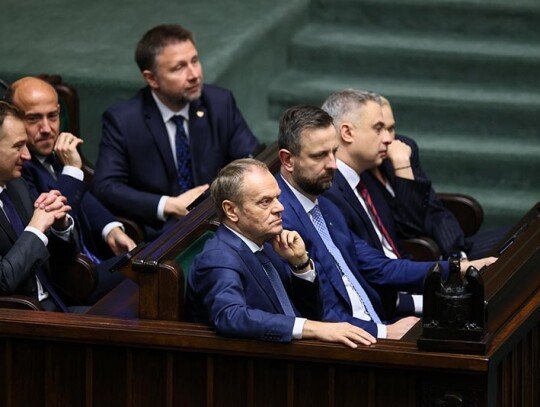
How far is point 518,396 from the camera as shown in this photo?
4.75m

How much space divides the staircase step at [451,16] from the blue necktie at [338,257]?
2.81 meters

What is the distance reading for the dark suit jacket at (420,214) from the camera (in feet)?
20.6

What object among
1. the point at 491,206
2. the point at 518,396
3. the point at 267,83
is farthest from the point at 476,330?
the point at 267,83

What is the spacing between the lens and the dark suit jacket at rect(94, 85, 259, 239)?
6293mm

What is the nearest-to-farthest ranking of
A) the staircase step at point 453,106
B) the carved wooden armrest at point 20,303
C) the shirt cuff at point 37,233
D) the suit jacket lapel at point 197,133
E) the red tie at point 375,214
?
1. the carved wooden armrest at point 20,303
2. the shirt cuff at point 37,233
3. the red tie at point 375,214
4. the suit jacket lapel at point 197,133
5. the staircase step at point 453,106

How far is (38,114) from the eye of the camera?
19.3 feet

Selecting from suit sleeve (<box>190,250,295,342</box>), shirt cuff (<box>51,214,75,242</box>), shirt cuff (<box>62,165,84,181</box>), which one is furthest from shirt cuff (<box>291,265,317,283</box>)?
shirt cuff (<box>62,165,84,181</box>)

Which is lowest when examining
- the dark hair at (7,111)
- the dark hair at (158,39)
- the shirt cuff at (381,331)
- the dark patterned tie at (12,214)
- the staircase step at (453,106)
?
the shirt cuff at (381,331)

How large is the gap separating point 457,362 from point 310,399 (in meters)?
0.47

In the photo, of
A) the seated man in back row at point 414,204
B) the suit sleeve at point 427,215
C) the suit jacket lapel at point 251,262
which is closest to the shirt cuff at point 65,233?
the suit jacket lapel at point 251,262

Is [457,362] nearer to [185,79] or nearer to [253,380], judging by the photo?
[253,380]

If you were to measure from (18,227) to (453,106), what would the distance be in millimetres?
2933

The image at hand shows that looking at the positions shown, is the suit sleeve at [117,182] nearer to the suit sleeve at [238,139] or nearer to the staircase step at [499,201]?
the suit sleeve at [238,139]

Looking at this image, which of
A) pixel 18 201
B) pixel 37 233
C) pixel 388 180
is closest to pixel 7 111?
pixel 18 201
